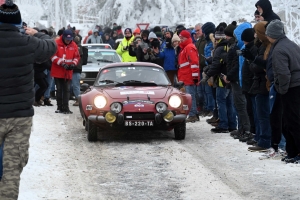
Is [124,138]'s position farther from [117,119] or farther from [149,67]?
[149,67]

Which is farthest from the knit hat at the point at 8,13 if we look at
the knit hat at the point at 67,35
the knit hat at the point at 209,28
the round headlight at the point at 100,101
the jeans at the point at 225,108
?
the knit hat at the point at 67,35

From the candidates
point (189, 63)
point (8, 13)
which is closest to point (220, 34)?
point (189, 63)

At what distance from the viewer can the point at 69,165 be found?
10.4 metres

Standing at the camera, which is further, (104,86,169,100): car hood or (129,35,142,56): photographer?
(129,35,142,56): photographer

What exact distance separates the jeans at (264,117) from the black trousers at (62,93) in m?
7.56

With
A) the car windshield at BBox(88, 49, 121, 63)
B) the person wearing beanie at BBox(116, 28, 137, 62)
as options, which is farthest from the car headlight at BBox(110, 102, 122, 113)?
the car windshield at BBox(88, 49, 121, 63)

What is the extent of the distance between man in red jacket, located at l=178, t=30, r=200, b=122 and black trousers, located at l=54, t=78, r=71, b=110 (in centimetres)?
336

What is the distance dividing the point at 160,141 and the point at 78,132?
→ 2.19 metres

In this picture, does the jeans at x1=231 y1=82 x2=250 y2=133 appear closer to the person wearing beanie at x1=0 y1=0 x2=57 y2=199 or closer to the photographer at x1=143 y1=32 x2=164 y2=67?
the photographer at x1=143 y1=32 x2=164 y2=67

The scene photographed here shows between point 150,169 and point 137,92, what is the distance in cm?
316

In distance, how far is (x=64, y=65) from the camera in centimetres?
1791

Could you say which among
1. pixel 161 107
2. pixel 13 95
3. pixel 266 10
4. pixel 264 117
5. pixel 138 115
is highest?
pixel 266 10

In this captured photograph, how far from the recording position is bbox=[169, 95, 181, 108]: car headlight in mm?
12815

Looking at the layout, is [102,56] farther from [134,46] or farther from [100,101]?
[100,101]
